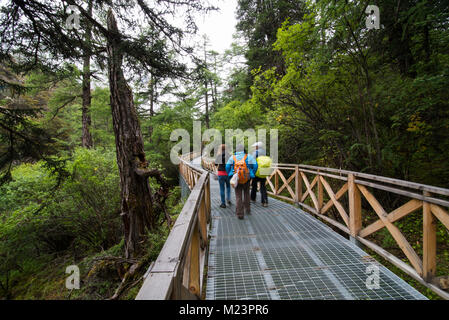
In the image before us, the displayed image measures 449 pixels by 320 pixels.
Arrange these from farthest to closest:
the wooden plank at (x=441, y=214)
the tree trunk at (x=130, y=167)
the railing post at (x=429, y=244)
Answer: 1. the tree trunk at (x=130, y=167)
2. the railing post at (x=429, y=244)
3. the wooden plank at (x=441, y=214)

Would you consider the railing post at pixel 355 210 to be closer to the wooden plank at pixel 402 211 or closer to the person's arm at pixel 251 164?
the wooden plank at pixel 402 211

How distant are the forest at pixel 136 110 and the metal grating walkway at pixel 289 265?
1.79 m

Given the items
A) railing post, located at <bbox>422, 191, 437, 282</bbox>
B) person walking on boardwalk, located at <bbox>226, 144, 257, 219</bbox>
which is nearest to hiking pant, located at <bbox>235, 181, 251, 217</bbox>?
person walking on boardwalk, located at <bbox>226, 144, 257, 219</bbox>

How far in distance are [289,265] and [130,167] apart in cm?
366

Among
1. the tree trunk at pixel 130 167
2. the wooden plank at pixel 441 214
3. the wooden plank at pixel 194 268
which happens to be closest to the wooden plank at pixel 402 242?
the wooden plank at pixel 441 214

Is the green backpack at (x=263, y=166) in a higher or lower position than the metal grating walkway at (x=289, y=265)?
higher

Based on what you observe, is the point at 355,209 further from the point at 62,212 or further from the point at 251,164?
the point at 62,212

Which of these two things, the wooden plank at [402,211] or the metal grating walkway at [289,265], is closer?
the metal grating walkway at [289,265]

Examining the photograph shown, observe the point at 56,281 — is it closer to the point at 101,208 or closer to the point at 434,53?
the point at 101,208

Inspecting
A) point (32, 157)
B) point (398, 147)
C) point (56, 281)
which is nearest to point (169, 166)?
point (56, 281)

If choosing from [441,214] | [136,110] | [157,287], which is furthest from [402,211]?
[136,110]

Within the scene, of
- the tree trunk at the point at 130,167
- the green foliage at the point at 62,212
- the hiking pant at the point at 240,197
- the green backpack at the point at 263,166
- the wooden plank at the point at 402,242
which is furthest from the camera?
the green foliage at the point at 62,212

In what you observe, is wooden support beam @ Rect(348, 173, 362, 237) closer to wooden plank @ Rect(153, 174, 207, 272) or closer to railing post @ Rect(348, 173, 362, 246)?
railing post @ Rect(348, 173, 362, 246)

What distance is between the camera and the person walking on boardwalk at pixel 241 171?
14.4 ft
